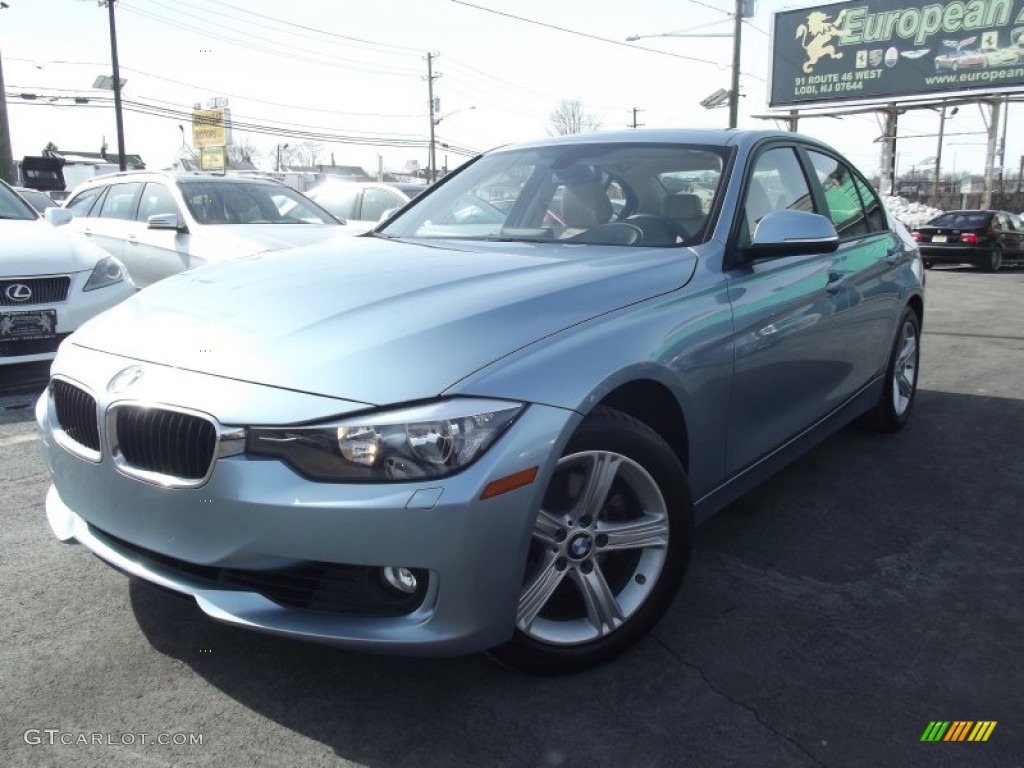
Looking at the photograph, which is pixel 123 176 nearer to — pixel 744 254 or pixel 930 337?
pixel 744 254

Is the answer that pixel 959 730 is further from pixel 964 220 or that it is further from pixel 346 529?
pixel 964 220

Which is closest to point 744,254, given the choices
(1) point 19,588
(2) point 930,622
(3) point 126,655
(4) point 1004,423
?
(2) point 930,622

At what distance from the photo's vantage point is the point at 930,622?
9.27 ft

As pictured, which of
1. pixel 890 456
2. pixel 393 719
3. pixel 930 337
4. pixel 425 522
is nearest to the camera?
pixel 425 522

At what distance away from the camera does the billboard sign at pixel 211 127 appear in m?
43.8

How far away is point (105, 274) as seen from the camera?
617 cm

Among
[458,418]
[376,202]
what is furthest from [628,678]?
[376,202]

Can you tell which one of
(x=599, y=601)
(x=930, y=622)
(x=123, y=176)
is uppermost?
(x=123, y=176)

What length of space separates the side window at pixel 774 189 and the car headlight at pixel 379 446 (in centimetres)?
169

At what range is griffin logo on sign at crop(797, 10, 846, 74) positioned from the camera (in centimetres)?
3123

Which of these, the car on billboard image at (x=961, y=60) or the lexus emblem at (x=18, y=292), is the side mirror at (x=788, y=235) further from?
the car on billboard image at (x=961, y=60)

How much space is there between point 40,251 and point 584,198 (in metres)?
4.31

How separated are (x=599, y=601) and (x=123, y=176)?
27.7 ft

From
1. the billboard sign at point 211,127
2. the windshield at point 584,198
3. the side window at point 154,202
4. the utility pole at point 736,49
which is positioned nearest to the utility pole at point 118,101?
the billboard sign at point 211,127
